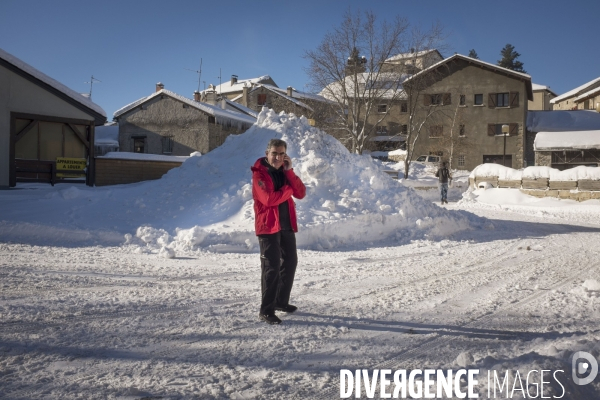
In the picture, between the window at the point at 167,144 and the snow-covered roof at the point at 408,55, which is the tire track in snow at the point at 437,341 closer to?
the snow-covered roof at the point at 408,55

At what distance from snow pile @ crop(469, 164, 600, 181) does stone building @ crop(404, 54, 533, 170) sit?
49.8ft

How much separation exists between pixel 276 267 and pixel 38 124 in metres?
15.4

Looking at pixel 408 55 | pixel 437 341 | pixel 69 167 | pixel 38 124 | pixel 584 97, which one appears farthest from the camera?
pixel 584 97

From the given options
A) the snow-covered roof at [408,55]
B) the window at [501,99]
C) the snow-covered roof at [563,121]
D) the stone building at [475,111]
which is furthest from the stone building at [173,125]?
the snow-covered roof at [563,121]

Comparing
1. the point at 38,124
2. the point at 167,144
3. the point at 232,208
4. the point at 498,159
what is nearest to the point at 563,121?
the point at 498,159

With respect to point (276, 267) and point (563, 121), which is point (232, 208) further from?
point (563, 121)

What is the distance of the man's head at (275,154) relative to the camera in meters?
4.38

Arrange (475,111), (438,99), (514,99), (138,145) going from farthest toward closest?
(438,99), (475,111), (514,99), (138,145)

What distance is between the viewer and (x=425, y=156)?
38875mm

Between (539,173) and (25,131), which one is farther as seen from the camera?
(539,173)

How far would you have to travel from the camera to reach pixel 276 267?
4.32 m

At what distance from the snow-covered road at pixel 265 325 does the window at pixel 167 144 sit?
24.3m

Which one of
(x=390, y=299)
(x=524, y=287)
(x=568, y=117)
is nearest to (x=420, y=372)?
(x=390, y=299)

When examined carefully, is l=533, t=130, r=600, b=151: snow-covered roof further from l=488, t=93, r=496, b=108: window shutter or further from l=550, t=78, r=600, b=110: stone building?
l=550, t=78, r=600, b=110: stone building
